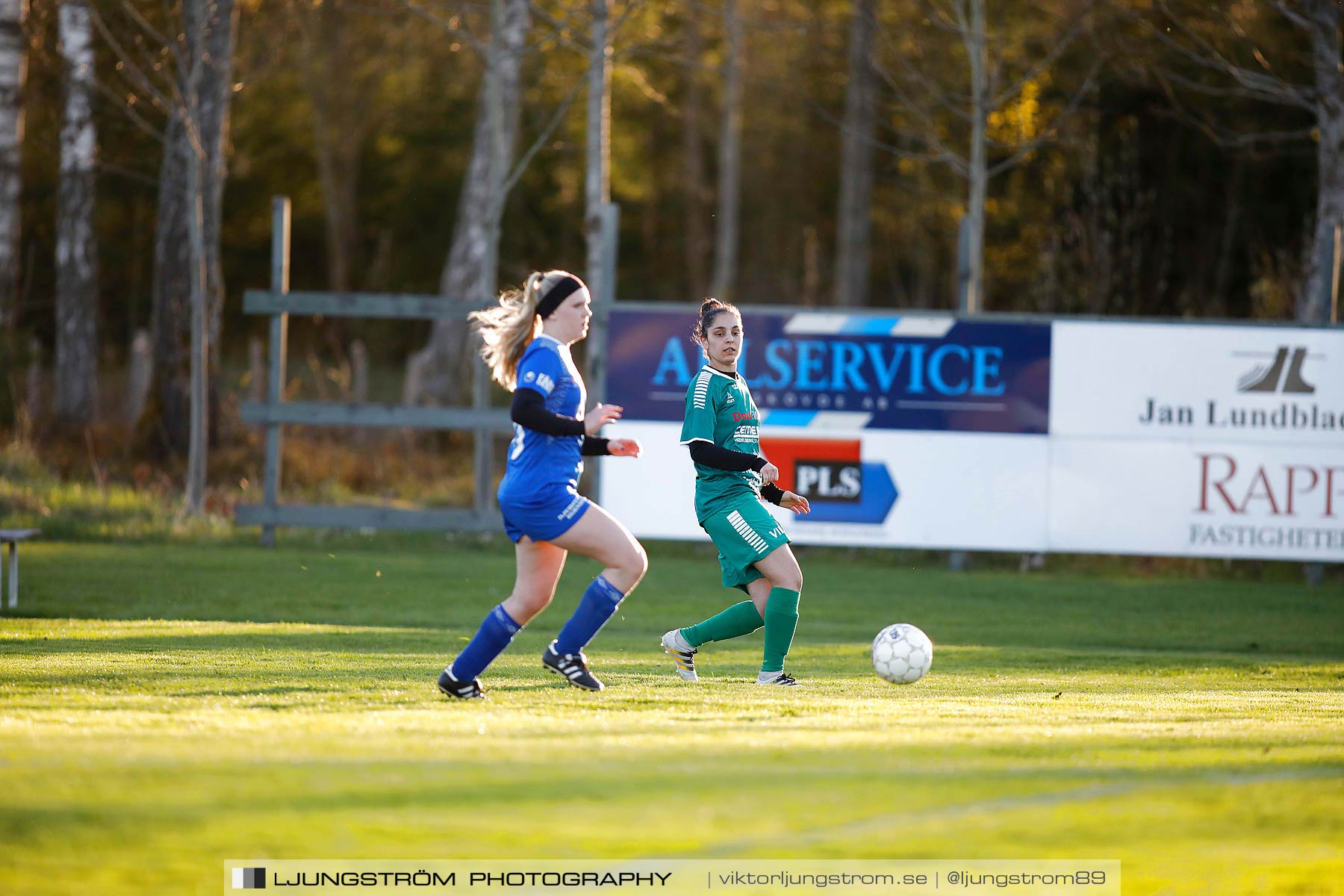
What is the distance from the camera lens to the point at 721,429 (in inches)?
306

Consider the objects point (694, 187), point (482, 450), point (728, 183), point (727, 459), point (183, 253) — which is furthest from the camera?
point (694, 187)

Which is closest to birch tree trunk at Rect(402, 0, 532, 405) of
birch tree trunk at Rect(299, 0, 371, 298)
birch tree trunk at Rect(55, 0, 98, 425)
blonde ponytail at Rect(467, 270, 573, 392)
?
birch tree trunk at Rect(55, 0, 98, 425)

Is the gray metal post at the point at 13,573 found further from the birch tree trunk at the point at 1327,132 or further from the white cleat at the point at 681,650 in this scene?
the birch tree trunk at the point at 1327,132

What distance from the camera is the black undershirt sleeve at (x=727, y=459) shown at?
296 inches

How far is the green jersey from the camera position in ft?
25.1

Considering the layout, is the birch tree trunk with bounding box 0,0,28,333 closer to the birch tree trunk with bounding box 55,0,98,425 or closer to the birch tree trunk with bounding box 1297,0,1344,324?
the birch tree trunk with bounding box 55,0,98,425

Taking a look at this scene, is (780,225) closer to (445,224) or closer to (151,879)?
(445,224)

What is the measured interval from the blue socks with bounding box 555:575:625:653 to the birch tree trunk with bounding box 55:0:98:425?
624 inches

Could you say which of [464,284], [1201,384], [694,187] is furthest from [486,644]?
[694,187]

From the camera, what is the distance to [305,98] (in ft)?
138

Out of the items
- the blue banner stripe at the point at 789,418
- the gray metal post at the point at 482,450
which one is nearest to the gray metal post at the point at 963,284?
the blue banner stripe at the point at 789,418

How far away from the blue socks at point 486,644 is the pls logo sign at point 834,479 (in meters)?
7.79

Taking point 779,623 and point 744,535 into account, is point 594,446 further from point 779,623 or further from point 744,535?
point 779,623

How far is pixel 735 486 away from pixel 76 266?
17.0 metres
